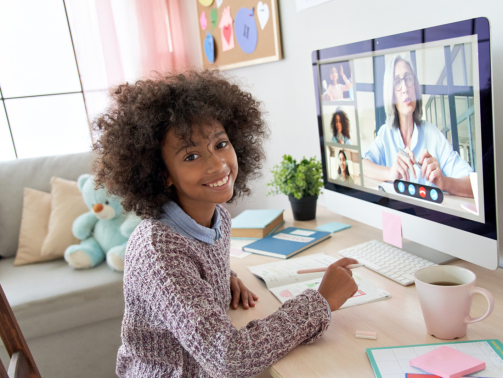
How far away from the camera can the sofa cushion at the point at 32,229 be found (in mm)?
1941

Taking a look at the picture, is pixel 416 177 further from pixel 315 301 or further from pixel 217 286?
pixel 217 286

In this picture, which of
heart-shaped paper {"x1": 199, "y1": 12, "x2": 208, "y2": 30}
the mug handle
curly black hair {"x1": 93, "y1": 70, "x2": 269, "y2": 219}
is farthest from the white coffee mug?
heart-shaped paper {"x1": 199, "y1": 12, "x2": 208, "y2": 30}

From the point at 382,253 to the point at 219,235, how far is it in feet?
1.34

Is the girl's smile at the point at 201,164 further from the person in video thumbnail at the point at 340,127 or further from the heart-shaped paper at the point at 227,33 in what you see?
the heart-shaped paper at the point at 227,33

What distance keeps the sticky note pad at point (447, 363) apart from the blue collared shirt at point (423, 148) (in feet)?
1.09

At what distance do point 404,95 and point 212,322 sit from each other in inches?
23.5

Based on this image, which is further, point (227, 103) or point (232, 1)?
point (232, 1)

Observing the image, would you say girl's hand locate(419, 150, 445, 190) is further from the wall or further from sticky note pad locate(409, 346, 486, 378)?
sticky note pad locate(409, 346, 486, 378)

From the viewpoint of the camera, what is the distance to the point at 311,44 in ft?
5.21

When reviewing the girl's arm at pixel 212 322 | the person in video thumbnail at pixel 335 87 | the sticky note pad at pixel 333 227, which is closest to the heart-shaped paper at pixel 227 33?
the person in video thumbnail at pixel 335 87

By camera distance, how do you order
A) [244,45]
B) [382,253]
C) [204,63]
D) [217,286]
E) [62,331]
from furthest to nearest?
[204,63], [244,45], [62,331], [382,253], [217,286]

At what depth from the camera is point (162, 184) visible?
907 mm

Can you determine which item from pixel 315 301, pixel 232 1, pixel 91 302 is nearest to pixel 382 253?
pixel 315 301

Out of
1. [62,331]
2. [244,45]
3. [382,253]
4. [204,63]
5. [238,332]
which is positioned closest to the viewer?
[238,332]
